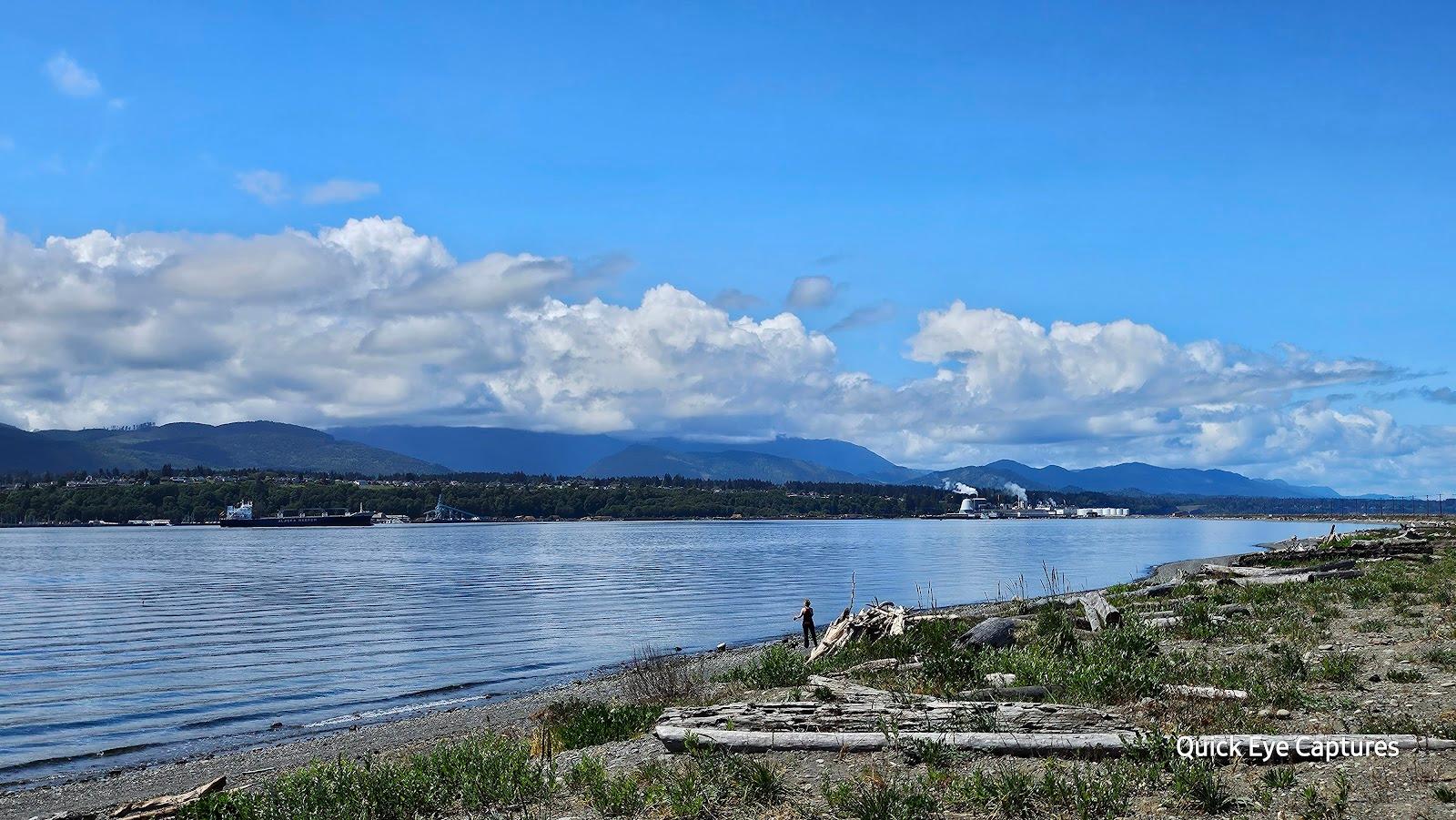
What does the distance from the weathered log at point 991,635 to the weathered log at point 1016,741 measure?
36.4ft

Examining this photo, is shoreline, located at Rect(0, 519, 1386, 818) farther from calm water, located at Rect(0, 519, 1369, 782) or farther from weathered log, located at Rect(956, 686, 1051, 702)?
weathered log, located at Rect(956, 686, 1051, 702)

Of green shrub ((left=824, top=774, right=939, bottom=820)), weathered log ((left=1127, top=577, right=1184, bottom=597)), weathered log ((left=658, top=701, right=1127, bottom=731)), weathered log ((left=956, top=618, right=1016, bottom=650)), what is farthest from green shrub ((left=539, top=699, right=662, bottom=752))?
weathered log ((left=1127, top=577, right=1184, bottom=597))

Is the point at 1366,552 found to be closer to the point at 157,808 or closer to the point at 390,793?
the point at 390,793

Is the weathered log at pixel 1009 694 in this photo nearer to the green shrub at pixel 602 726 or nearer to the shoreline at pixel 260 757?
the green shrub at pixel 602 726

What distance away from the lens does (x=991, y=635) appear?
81.5 ft

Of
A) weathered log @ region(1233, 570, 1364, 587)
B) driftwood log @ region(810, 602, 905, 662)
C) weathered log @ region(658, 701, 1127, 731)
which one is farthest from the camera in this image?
weathered log @ region(1233, 570, 1364, 587)

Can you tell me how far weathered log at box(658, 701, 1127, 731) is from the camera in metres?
13.3

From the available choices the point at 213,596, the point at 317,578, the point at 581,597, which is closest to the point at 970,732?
the point at 581,597

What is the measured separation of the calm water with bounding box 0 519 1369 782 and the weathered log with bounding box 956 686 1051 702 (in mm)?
19496

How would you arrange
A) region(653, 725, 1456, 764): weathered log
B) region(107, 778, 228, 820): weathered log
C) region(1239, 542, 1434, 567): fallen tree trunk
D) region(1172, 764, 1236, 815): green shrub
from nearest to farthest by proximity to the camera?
1. region(1172, 764, 1236, 815): green shrub
2. region(653, 725, 1456, 764): weathered log
3. region(107, 778, 228, 820): weathered log
4. region(1239, 542, 1434, 567): fallen tree trunk

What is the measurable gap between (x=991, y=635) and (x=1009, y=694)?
9.15 metres

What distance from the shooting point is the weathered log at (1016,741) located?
11.7 meters

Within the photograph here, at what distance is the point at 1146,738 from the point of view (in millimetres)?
12188

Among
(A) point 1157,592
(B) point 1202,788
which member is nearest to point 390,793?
(B) point 1202,788
